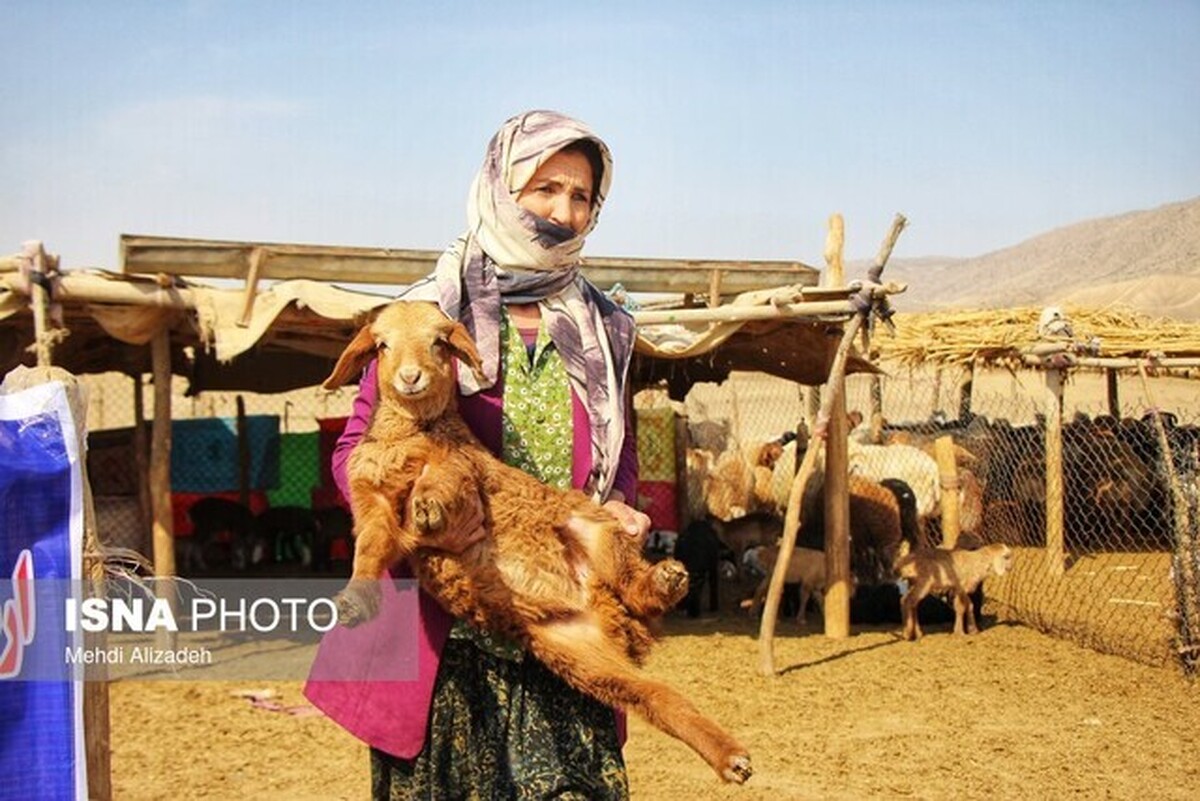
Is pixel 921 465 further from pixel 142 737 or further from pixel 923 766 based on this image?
pixel 142 737

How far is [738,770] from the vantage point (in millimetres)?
2486

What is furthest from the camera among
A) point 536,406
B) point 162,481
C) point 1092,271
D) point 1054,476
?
point 1092,271

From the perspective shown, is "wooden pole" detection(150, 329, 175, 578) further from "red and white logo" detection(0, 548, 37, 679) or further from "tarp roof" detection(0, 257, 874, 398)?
"red and white logo" detection(0, 548, 37, 679)

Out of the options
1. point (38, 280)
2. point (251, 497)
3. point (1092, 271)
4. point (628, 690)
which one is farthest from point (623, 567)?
point (1092, 271)

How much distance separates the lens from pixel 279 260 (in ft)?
26.3

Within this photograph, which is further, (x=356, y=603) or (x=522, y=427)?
(x=522, y=427)

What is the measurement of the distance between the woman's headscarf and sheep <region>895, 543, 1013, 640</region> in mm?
6763

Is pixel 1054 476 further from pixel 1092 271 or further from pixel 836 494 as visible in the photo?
pixel 1092 271

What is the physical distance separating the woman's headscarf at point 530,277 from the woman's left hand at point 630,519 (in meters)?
0.07

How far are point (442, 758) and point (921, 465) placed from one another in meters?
10.1

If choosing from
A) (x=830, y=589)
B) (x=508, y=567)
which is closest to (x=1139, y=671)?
(x=830, y=589)

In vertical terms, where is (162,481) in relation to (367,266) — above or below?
below

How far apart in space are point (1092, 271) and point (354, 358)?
44.7 metres

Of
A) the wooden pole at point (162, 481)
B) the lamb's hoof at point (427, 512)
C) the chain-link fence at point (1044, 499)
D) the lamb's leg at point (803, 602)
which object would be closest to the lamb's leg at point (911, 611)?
the lamb's leg at point (803, 602)
